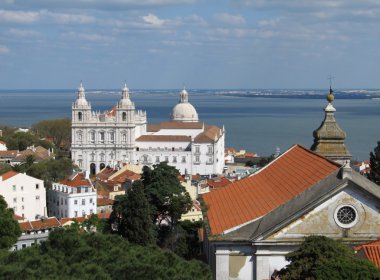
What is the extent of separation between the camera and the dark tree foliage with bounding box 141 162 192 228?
78.7 ft

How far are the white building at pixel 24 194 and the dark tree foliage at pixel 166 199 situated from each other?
40.3ft

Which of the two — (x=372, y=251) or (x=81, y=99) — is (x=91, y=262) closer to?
(x=372, y=251)

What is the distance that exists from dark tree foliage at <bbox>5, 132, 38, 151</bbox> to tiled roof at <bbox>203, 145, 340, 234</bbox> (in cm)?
5432

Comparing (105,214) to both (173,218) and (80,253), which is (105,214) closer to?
(173,218)

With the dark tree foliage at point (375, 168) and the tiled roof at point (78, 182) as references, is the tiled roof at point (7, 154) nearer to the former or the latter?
the tiled roof at point (78, 182)

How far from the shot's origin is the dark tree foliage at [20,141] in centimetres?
7269

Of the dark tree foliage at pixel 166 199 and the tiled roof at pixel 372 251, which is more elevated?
the dark tree foliage at pixel 166 199

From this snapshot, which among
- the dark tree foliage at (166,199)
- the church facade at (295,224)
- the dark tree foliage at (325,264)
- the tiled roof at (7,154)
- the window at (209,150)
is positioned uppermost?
the window at (209,150)

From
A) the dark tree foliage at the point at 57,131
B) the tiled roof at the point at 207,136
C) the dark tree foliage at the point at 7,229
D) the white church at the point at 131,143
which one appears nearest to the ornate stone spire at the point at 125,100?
the white church at the point at 131,143

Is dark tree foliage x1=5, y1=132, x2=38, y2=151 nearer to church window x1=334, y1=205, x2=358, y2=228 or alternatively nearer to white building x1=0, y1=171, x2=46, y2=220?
white building x1=0, y1=171, x2=46, y2=220

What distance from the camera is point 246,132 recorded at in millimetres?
118938

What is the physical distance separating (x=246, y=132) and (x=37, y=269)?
358 ft

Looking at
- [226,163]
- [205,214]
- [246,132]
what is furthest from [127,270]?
[246,132]

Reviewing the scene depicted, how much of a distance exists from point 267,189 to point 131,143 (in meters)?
51.3
